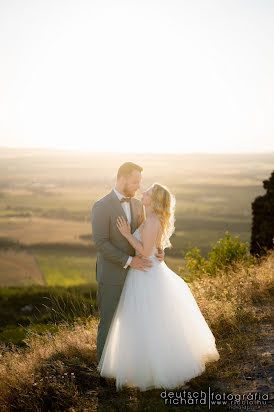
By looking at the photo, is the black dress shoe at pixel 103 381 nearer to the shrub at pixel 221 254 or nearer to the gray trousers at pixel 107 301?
the gray trousers at pixel 107 301

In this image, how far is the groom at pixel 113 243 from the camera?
4797mm

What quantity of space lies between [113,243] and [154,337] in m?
1.21

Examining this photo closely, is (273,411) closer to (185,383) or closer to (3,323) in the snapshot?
(185,383)

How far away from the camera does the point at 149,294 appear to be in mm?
4777

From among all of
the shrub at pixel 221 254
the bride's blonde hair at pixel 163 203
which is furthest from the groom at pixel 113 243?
the shrub at pixel 221 254

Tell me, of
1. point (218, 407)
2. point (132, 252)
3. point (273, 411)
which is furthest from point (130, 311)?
point (273, 411)

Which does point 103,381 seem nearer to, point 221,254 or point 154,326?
point 154,326

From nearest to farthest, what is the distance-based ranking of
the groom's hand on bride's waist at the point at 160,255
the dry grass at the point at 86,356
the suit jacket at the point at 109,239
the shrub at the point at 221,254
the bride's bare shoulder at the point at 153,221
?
1. the dry grass at the point at 86,356
2. the bride's bare shoulder at the point at 153,221
3. the suit jacket at the point at 109,239
4. the groom's hand on bride's waist at the point at 160,255
5. the shrub at the point at 221,254

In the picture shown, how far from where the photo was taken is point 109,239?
4.99 meters

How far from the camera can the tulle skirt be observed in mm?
4605

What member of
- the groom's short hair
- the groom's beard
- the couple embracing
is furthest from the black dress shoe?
the groom's short hair

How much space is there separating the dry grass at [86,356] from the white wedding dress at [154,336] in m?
0.24

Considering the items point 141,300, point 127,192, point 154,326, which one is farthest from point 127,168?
point 154,326

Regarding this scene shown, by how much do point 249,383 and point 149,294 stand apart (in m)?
1.52
